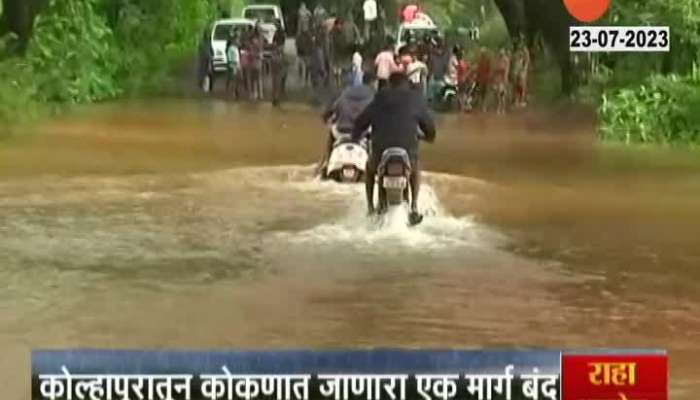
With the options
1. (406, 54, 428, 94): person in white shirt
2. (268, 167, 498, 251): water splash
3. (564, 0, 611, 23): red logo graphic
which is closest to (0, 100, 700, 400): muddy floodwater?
(268, 167, 498, 251): water splash

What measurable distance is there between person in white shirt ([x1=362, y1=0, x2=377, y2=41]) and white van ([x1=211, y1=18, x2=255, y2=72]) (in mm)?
211

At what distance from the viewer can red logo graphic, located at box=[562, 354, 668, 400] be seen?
377 centimetres

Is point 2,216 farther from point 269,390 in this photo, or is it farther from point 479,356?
point 479,356

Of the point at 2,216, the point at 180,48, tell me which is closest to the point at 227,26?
the point at 180,48

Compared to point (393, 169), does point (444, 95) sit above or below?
above

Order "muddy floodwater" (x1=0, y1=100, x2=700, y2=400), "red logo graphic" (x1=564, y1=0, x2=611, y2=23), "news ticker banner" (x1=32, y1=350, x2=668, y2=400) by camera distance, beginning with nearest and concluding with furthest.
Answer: "news ticker banner" (x1=32, y1=350, x2=668, y2=400), "muddy floodwater" (x1=0, y1=100, x2=700, y2=400), "red logo graphic" (x1=564, y1=0, x2=611, y2=23)

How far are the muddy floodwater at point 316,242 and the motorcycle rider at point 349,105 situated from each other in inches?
3.0

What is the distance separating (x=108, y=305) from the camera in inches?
156

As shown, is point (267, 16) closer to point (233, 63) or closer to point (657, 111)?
point (233, 63)

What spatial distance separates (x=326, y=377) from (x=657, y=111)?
891 millimetres

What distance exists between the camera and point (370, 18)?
410 centimetres

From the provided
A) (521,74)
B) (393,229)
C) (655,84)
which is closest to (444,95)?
(521,74)

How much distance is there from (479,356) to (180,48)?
2.90 ft

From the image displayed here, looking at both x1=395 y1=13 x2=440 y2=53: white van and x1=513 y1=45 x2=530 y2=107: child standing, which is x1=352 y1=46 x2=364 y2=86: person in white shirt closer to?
x1=395 y1=13 x2=440 y2=53: white van
